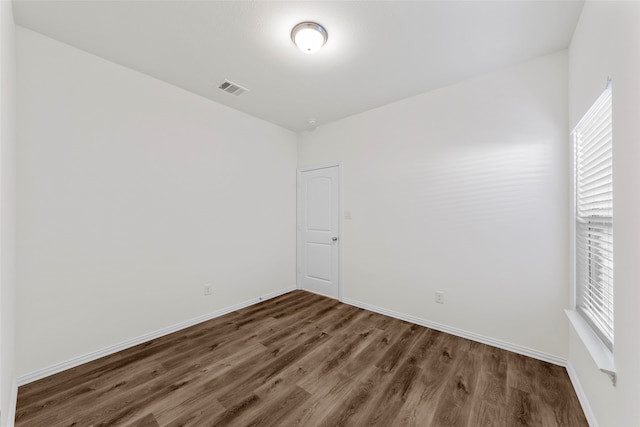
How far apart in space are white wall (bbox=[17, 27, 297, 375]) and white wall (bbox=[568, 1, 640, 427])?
11.0 ft

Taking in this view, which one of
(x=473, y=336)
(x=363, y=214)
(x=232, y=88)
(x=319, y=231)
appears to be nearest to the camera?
(x=473, y=336)

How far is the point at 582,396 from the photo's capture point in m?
1.68

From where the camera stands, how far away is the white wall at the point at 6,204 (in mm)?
1336

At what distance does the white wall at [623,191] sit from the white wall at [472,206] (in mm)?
774

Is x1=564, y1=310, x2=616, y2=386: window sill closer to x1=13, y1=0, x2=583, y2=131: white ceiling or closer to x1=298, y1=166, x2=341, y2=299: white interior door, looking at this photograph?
x1=13, y1=0, x2=583, y2=131: white ceiling

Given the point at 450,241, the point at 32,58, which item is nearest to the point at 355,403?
the point at 450,241

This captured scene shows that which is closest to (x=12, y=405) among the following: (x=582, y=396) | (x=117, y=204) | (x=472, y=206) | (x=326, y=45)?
(x=117, y=204)

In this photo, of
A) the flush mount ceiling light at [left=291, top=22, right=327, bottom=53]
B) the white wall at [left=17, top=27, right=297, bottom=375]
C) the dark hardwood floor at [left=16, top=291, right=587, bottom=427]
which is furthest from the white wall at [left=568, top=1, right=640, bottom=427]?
the white wall at [left=17, top=27, right=297, bottom=375]

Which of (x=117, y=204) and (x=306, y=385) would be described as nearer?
(x=306, y=385)

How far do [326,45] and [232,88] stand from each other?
1277 mm

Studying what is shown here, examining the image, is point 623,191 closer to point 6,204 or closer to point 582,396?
point 582,396

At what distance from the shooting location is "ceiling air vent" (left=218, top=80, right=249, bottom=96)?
270cm

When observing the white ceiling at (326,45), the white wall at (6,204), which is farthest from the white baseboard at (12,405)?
the white ceiling at (326,45)

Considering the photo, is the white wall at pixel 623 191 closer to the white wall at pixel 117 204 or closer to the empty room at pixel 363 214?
the empty room at pixel 363 214
